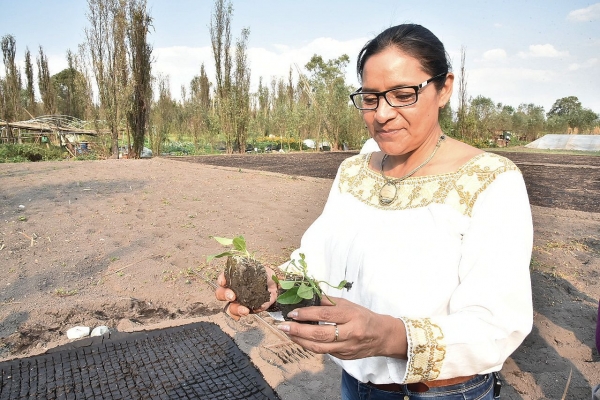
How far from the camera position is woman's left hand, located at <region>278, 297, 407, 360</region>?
91 centimetres

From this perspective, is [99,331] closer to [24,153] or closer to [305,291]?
[305,291]

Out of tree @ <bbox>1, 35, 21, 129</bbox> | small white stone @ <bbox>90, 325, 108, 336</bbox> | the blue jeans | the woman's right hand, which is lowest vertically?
small white stone @ <bbox>90, 325, 108, 336</bbox>

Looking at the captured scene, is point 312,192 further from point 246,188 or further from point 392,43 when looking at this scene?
point 392,43

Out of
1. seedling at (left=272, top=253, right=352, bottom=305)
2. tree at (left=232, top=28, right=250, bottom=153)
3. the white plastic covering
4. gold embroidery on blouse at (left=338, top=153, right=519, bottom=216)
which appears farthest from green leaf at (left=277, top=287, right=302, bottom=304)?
the white plastic covering

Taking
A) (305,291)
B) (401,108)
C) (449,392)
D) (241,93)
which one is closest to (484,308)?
(449,392)

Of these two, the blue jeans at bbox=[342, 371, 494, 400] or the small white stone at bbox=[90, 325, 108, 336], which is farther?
the small white stone at bbox=[90, 325, 108, 336]

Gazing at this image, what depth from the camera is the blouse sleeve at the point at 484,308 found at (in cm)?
97

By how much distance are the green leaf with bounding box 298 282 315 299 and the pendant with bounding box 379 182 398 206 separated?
1.21 ft

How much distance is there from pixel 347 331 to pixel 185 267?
400cm

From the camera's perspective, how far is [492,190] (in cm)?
112

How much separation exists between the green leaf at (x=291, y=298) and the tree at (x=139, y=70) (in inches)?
715

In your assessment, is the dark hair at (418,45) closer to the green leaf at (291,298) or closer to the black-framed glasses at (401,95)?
the black-framed glasses at (401,95)

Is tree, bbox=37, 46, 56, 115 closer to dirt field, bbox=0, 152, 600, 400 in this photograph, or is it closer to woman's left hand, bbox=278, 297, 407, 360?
dirt field, bbox=0, 152, 600, 400

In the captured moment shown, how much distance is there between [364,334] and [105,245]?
16.1 ft
